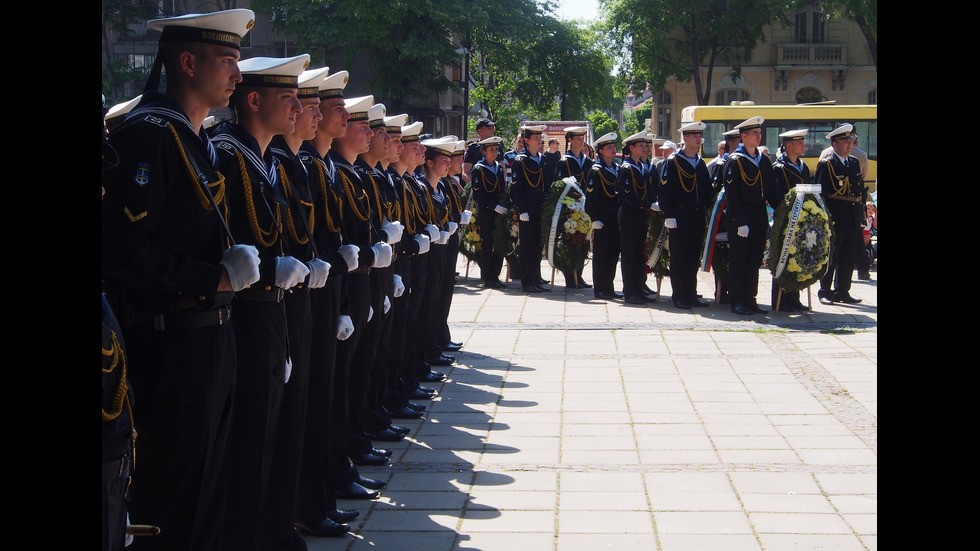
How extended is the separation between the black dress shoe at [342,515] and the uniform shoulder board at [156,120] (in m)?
2.26

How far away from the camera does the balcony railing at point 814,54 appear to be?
45156 mm

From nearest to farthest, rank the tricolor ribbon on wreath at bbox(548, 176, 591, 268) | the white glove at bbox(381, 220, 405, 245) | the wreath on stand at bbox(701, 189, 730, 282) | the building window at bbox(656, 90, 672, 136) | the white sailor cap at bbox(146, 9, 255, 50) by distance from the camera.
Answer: the white sailor cap at bbox(146, 9, 255, 50) < the white glove at bbox(381, 220, 405, 245) < the wreath on stand at bbox(701, 189, 730, 282) < the tricolor ribbon on wreath at bbox(548, 176, 591, 268) < the building window at bbox(656, 90, 672, 136)

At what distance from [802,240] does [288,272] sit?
9.03 meters

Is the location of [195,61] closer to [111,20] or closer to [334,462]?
[334,462]

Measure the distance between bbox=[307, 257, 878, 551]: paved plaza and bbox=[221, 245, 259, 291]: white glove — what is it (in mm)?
1757

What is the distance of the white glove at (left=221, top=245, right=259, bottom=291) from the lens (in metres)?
3.70

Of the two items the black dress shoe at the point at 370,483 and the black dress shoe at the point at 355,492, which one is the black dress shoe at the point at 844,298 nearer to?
the black dress shoe at the point at 370,483

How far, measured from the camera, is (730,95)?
45781 millimetres

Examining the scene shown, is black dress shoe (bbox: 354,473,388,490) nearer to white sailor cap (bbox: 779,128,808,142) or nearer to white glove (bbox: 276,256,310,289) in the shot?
white glove (bbox: 276,256,310,289)

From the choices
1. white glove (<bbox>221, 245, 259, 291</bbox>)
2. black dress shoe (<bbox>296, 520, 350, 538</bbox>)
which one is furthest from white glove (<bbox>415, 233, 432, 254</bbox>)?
white glove (<bbox>221, 245, 259, 291</bbox>)

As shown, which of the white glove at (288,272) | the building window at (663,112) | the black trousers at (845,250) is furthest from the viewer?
the building window at (663,112)

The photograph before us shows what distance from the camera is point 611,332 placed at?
11484mm

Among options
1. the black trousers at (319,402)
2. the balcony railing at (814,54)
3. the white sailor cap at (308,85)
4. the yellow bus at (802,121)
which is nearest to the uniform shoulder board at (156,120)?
the white sailor cap at (308,85)

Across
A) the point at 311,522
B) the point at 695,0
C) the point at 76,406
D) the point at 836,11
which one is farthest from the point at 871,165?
the point at 76,406
